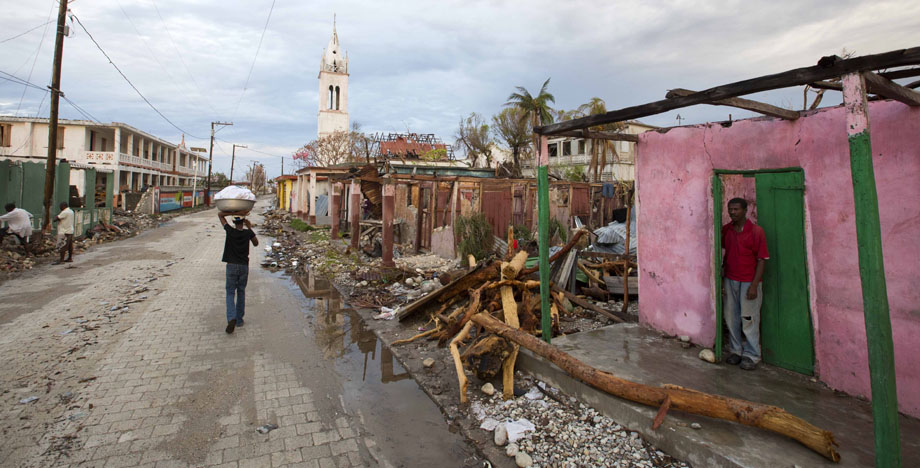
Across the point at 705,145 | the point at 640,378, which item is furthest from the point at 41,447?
the point at 705,145

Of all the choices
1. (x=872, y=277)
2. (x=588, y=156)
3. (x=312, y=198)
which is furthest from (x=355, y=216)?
(x=588, y=156)

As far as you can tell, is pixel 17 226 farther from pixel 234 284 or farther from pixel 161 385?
pixel 161 385

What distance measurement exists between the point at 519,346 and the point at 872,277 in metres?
2.79

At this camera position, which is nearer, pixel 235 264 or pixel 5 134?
pixel 235 264

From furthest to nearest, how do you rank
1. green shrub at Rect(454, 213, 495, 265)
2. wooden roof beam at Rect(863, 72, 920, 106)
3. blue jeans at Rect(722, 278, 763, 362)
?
green shrub at Rect(454, 213, 495, 265) → blue jeans at Rect(722, 278, 763, 362) → wooden roof beam at Rect(863, 72, 920, 106)

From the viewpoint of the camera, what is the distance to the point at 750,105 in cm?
349

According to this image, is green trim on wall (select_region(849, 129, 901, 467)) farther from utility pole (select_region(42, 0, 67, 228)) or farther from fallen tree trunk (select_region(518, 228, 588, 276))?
utility pole (select_region(42, 0, 67, 228))

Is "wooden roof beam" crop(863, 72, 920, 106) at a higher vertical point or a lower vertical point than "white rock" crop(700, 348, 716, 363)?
higher

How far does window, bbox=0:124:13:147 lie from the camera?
98.1 feet

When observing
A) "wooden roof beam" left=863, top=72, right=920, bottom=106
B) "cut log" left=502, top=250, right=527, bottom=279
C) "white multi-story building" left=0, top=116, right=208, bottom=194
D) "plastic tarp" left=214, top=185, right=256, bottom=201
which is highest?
"white multi-story building" left=0, top=116, right=208, bottom=194

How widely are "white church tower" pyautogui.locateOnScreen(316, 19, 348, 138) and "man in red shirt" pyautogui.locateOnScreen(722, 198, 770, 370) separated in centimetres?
5362

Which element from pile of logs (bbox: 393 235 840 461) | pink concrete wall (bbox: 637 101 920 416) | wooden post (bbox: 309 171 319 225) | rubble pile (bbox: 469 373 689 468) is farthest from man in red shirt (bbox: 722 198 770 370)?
wooden post (bbox: 309 171 319 225)

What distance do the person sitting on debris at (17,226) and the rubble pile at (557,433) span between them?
44.7 feet

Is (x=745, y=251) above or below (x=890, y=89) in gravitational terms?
below
